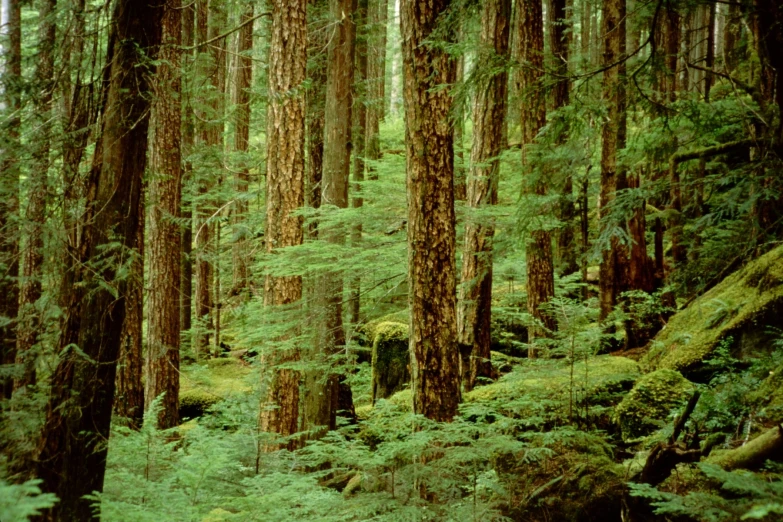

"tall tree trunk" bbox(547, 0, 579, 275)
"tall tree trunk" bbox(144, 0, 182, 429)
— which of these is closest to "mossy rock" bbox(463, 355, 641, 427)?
"tall tree trunk" bbox(547, 0, 579, 275)

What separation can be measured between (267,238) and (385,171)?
227 cm

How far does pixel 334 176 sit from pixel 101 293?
5.71 m

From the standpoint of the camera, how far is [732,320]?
23.2 ft

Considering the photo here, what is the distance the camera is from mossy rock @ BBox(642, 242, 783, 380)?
21.9 ft

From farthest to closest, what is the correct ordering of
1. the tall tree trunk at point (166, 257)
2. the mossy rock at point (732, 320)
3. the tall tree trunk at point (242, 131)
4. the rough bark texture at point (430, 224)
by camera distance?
the tall tree trunk at point (242, 131) < the tall tree trunk at point (166, 257) < the mossy rock at point (732, 320) < the rough bark texture at point (430, 224)

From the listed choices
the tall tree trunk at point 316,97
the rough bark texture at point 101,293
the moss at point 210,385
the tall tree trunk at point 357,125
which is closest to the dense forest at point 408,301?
the rough bark texture at point 101,293

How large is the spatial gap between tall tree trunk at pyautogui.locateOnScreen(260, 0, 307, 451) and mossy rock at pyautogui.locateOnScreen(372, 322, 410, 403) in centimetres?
259

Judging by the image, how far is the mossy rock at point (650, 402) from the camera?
6.23 meters

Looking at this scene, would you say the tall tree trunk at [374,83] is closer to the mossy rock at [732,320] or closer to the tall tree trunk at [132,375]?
the tall tree trunk at [132,375]

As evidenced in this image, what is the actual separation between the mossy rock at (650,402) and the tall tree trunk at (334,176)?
435 centimetres

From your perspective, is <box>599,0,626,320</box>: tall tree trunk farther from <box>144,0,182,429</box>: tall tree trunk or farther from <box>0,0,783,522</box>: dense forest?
<box>144,0,182,429</box>: tall tree trunk

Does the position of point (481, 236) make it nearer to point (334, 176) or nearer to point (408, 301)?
point (334, 176)

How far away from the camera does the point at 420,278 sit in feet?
18.9

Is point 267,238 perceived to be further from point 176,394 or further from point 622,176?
point 622,176
